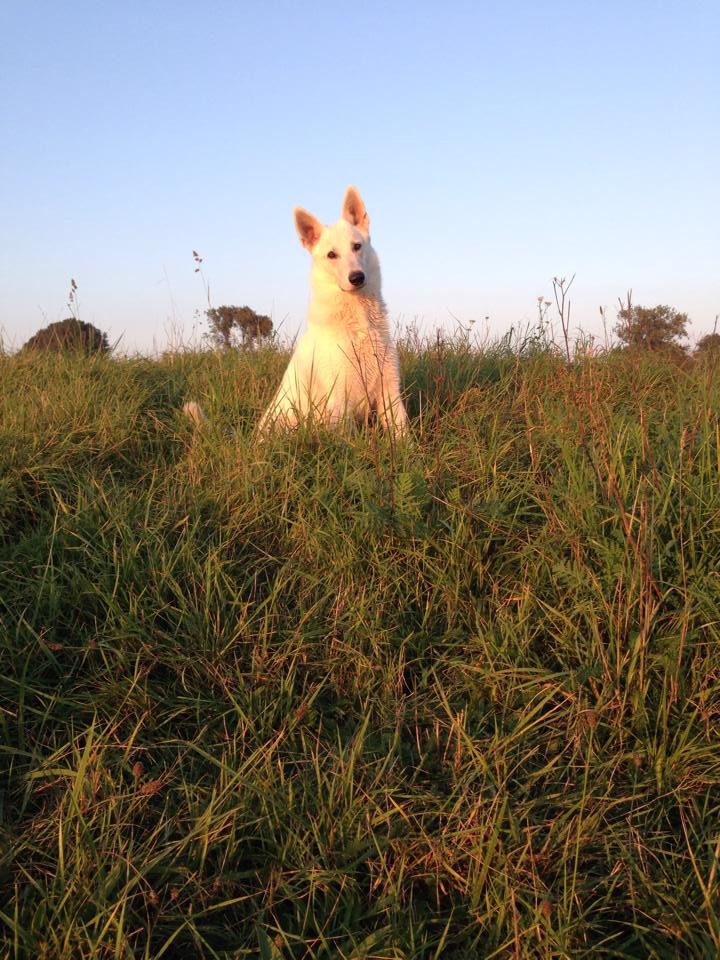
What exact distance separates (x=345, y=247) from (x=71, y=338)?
2787 millimetres

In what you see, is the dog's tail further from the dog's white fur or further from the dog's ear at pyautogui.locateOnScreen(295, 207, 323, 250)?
the dog's ear at pyautogui.locateOnScreen(295, 207, 323, 250)

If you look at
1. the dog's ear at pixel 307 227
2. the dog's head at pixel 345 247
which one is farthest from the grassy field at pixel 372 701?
the dog's ear at pixel 307 227

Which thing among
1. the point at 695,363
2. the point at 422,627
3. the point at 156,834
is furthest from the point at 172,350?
the point at 156,834

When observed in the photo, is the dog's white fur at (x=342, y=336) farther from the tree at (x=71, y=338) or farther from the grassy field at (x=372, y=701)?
the tree at (x=71, y=338)

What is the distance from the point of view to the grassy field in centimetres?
149

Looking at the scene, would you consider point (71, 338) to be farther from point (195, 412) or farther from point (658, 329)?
point (658, 329)

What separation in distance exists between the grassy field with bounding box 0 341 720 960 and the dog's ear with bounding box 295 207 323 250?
187cm

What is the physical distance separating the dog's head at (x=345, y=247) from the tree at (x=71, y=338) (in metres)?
2.17

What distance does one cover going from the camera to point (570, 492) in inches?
96.1

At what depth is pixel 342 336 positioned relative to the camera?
4.04 meters

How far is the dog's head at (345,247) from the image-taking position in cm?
410

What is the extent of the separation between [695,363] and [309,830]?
12.0ft

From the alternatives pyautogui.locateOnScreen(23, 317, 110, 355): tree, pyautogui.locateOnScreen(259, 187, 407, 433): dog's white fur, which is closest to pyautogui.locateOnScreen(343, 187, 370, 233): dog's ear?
pyautogui.locateOnScreen(259, 187, 407, 433): dog's white fur

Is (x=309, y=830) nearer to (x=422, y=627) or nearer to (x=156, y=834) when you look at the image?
(x=156, y=834)
